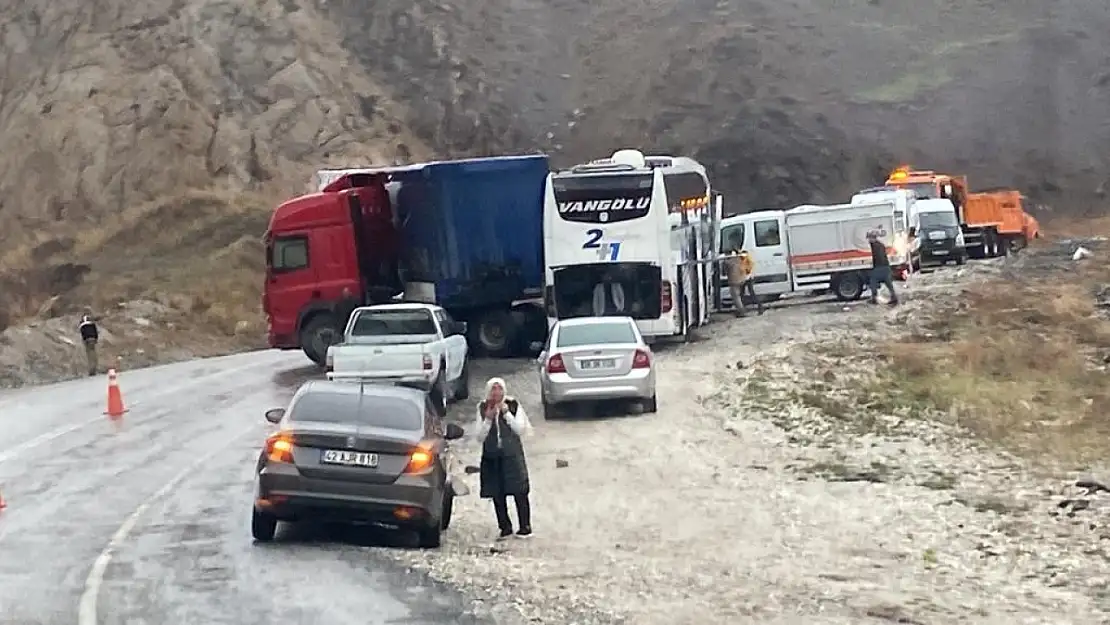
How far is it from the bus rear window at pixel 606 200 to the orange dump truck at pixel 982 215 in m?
22.6

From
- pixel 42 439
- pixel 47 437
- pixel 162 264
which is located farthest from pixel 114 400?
pixel 162 264

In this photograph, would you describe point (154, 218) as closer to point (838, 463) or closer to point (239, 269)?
point (239, 269)

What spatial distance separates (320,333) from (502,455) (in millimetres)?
16713

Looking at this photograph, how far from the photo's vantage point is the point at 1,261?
51000mm

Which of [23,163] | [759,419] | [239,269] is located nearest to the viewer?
[759,419]

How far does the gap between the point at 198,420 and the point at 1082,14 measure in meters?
56.2

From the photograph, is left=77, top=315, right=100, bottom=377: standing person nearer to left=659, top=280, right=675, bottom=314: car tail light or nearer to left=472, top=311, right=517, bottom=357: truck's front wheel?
left=472, top=311, right=517, bottom=357: truck's front wheel

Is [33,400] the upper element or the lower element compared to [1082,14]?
lower

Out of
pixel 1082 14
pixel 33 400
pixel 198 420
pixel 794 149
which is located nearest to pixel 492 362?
pixel 198 420

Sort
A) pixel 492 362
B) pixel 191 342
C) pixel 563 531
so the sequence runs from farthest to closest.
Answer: pixel 191 342 < pixel 492 362 < pixel 563 531

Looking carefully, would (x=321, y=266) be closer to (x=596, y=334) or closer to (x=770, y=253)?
(x=596, y=334)

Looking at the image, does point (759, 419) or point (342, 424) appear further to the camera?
point (759, 419)

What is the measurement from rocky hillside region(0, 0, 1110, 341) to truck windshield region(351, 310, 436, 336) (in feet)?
90.8

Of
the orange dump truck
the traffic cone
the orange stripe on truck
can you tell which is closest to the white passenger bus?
the traffic cone
